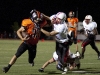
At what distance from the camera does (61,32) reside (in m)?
7.90

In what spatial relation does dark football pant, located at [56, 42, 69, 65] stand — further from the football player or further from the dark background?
the dark background

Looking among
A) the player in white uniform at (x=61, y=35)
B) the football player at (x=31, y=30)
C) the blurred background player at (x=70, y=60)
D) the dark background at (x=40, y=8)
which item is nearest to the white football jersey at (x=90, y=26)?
the blurred background player at (x=70, y=60)

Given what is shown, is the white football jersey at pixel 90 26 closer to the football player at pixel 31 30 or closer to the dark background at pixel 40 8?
the football player at pixel 31 30

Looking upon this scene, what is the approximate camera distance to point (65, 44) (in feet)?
26.8

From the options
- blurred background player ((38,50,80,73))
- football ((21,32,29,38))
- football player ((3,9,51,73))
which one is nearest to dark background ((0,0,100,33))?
blurred background player ((38,50,80,73))

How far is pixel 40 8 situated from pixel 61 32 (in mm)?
35536

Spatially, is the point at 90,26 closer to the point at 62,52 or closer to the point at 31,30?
the point at 62,52

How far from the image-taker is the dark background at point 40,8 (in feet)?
141

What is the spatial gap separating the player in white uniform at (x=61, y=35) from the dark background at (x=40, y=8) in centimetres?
3477

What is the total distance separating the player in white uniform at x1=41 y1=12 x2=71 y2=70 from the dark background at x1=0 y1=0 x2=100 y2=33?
34.8 meters

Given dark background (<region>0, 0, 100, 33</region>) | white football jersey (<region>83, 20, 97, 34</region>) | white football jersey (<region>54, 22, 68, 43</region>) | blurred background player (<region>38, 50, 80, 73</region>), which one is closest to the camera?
→ white football jersey (<region>54, 22, 68, 43</region>)

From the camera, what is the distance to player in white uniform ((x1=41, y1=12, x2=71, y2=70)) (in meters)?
7.86

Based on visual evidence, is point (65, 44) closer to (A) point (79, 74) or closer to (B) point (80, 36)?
(A) point (79, 74)

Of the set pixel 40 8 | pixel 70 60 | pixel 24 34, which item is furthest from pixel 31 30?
pixel 40 8
